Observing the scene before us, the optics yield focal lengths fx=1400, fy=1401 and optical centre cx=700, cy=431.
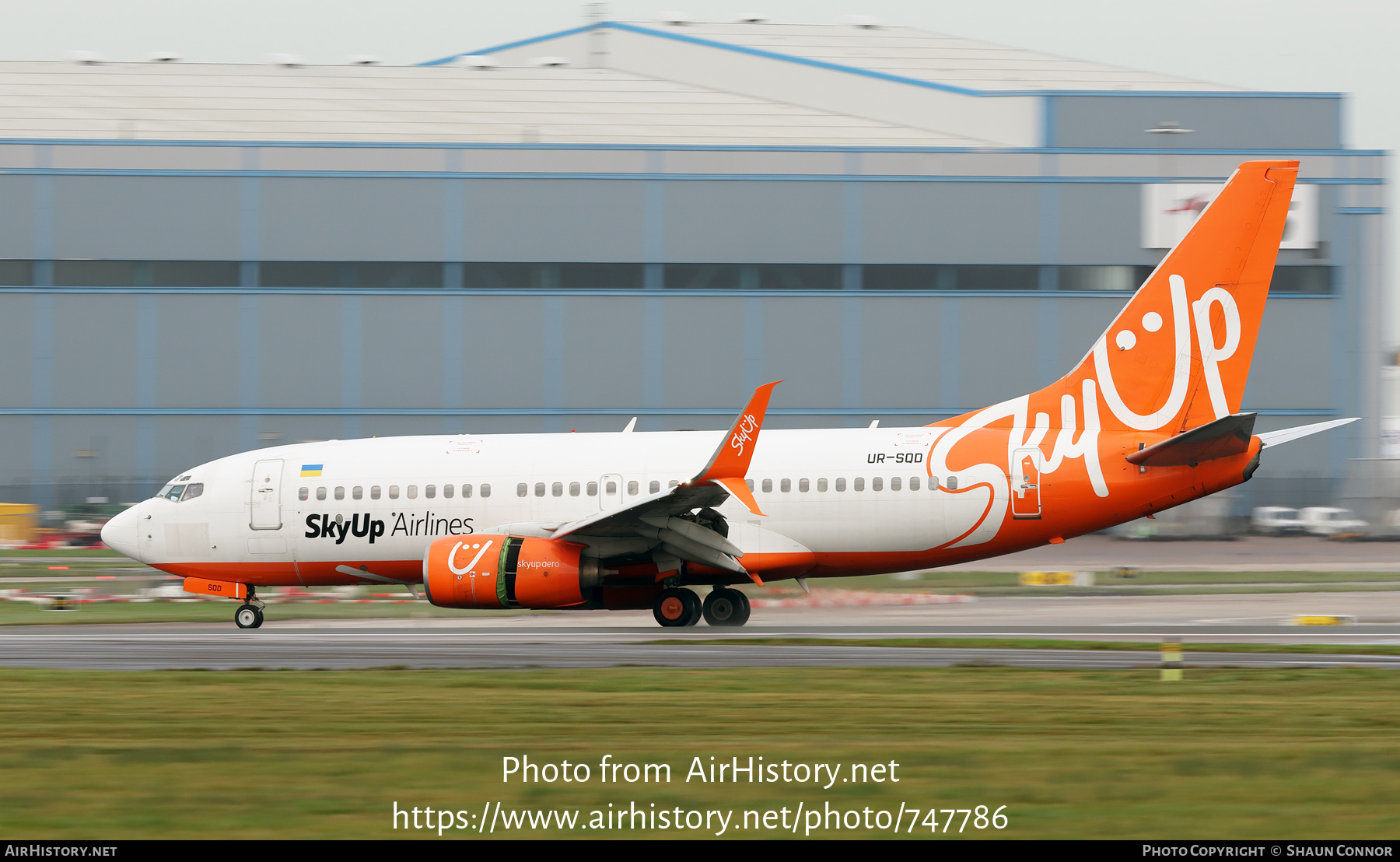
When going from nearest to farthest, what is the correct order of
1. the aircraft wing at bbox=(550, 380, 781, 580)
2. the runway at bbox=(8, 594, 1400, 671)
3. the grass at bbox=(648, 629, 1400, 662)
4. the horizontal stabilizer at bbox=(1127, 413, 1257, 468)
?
the runway at bbox=(8, 594, 1400, 671)
the grass at bbox=(648, 629, 1400, 662)
the aircraft wing at bbox=(550, 380, 781, 580)
the horizontal stabilizer at bbox=(1127, 413, 1257, 468)

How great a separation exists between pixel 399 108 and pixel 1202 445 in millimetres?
37460

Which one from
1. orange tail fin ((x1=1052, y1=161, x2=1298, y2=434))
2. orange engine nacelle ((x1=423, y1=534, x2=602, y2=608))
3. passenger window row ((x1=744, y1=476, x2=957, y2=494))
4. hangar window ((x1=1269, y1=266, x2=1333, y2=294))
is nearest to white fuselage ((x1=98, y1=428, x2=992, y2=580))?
passenger window row ((x1=744, y1=476, x2=957, y2=494))

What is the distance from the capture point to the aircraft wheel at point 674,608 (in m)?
22.2

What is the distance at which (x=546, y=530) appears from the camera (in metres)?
22.6

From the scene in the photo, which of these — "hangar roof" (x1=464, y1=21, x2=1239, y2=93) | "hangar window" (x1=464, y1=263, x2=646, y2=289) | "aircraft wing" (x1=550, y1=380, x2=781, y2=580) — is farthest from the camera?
"hangar roof" (x1=464, y1=21, x2=1239, y2=93)

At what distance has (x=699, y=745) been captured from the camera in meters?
10.9

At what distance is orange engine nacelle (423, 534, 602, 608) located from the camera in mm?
21203

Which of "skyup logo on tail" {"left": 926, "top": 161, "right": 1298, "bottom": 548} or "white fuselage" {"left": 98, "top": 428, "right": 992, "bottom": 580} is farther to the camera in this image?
"white fuselage" {"left": 98, "top": 428, "right": 992, "bottom": 580}

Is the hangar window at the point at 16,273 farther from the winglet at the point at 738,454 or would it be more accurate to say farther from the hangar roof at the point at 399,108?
the winglet at the point at 738,454

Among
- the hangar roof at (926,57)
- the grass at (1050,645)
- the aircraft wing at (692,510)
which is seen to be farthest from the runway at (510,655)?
the hangar roof at (926,57)

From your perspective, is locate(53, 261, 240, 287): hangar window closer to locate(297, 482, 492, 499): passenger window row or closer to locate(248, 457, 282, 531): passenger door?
locate(248, 457, 282, 531): passenger door

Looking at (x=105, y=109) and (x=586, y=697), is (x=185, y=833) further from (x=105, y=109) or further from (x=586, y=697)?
(x=105, y=109)

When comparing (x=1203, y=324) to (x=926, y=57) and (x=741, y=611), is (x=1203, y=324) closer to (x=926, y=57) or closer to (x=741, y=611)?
(x=741, y=611)

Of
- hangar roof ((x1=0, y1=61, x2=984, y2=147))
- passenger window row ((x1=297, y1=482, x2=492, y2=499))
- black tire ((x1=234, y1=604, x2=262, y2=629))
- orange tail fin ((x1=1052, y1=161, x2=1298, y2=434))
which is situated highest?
hangar roof ((x1=0, y1=61, x2=984, y2=147))
